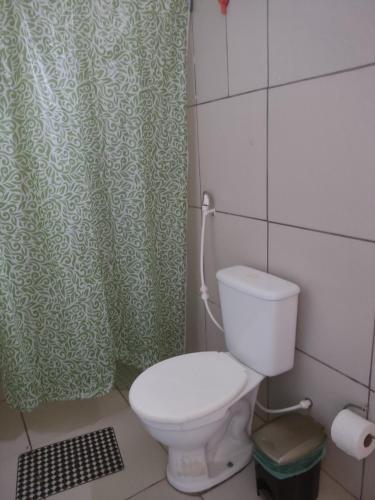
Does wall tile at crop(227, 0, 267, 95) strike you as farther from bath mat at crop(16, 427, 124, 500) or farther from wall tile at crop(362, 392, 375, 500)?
bath mat at crop(16, 427, 124, 500)

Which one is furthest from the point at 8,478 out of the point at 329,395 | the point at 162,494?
the point at 329,395

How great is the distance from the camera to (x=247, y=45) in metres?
1.29

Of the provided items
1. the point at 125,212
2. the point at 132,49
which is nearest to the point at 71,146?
the point at 125,212

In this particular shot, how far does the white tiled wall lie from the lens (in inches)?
39.8

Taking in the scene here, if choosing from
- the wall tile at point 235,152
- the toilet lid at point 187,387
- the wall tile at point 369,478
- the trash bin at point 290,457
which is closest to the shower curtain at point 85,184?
the wall tile at point 235,152

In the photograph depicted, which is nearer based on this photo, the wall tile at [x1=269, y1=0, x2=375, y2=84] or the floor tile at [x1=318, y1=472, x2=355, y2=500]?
the wall tile at [x1=269, y1=0, x2=375, y2=84]

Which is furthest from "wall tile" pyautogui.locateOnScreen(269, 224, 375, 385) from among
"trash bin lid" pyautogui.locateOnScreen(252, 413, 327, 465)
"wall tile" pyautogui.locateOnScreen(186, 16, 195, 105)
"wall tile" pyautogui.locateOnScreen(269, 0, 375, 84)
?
"wall tile" pyautogui.locateOnScreen(186, 16, 195, 105)

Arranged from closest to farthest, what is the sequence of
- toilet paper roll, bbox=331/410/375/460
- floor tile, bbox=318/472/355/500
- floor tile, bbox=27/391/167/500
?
toilet paper roll, bbox=331/410/375/460 → floor tile, bbox=318/472/355/500 → floor tile, bbox=27/391/167/500

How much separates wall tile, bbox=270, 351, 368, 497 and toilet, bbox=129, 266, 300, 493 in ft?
0.27

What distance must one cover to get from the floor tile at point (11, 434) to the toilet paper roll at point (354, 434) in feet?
4.27

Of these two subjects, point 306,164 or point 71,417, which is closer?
point 306,164

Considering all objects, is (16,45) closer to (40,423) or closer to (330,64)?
(330,64)

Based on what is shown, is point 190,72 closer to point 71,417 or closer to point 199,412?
point 199,412

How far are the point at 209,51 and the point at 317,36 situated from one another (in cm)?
57
